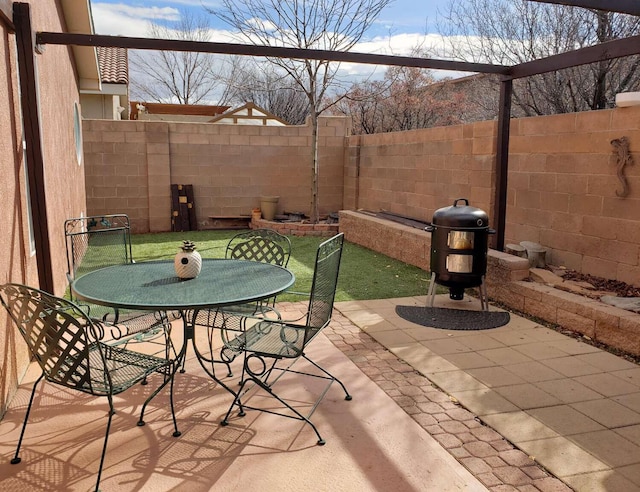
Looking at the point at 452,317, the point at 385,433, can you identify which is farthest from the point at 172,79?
the point at 385,433

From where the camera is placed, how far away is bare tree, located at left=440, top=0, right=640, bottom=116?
914 centimetres

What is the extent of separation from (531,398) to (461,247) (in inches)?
82.0

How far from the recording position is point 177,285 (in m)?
3.48

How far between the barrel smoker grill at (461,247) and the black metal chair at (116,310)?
2.80 m

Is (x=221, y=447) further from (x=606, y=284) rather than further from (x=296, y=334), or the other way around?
(x=606, y=284)

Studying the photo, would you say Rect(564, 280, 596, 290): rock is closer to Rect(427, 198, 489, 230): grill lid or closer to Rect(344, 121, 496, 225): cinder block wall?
Rect(427, 198, 489, 230): grill lid

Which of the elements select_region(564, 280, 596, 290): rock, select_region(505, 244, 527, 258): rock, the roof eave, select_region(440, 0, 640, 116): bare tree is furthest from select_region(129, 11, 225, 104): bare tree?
select_region(564, 280, 596, 290): rock

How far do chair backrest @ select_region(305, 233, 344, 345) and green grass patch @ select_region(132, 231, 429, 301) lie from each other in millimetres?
2634

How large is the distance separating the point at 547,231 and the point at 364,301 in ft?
7.56

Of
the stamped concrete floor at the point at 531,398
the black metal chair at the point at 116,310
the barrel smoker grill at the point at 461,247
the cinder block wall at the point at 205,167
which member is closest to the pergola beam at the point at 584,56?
the barrel smoker grill at the point at 461,247

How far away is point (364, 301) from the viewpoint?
6.02m

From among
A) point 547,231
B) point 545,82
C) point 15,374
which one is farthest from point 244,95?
point 15,374

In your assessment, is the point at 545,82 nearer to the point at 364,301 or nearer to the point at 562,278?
the point at 562,278

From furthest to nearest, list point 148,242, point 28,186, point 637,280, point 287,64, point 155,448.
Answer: point 287,64 < point 148,242 < point 637,280 < point 28,186 < point 155,448
